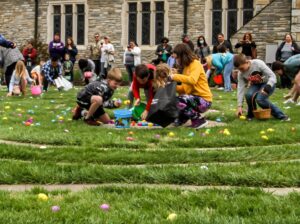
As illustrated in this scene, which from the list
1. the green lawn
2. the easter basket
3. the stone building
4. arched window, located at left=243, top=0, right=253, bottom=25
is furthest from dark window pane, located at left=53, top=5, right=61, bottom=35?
the easter basket

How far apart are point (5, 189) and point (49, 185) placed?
1.36 feet

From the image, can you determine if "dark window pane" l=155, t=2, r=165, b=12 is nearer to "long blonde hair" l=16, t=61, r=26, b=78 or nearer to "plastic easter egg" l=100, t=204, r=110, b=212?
"long blonde hair" l=16, t=61, r=26, b=78

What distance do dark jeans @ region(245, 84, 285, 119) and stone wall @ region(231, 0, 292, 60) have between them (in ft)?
39.8

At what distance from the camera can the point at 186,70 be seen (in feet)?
30.9

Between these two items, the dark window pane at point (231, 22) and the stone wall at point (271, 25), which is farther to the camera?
the dark window pane at point (231, 22)

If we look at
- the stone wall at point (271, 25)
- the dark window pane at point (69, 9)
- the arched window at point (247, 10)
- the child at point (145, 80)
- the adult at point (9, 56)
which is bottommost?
the child at point (145, 80)

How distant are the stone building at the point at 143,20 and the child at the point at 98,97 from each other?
1337 cm

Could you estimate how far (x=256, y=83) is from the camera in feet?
34.5

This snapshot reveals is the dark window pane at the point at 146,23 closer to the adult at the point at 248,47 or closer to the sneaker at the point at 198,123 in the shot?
the adult at the point at 248,47

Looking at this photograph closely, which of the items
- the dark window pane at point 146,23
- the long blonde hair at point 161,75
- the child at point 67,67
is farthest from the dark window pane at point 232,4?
the long blonde hair at point 161,75

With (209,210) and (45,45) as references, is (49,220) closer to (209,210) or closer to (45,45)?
(209,210)

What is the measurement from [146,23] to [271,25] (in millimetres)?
6689

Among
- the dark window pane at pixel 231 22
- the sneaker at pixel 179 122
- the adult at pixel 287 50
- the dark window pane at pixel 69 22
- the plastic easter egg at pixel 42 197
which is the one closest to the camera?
the plastic easter egg at pixel 42 197

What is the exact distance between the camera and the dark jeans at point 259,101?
10.3 metres
